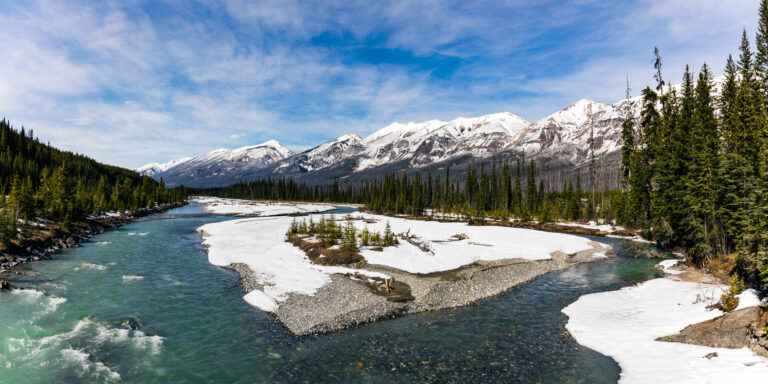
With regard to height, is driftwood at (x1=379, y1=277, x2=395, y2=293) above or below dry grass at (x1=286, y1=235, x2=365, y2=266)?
below

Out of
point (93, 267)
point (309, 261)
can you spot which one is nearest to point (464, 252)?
point (309, 261)

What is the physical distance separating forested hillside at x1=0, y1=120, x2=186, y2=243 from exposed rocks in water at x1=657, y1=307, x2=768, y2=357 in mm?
57762

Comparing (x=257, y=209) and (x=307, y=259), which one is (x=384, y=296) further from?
(x=257, y=209)

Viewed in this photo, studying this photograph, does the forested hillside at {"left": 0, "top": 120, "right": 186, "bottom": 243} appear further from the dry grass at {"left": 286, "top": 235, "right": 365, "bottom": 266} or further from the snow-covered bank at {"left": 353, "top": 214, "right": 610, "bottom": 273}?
the snow-covered bank at {"left": 353, "top": 214, "right": 610, "bottom": 273}

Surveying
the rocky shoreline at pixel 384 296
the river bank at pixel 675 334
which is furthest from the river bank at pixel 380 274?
the river bank at pixel 675 334

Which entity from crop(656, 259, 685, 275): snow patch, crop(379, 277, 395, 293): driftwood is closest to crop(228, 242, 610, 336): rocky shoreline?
crop(379, 277, 395, 293): driftwood

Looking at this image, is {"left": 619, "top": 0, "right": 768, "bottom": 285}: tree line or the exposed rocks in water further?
{"left": 619, "top": 0, "right": 768, "bottom": 285}: tree line

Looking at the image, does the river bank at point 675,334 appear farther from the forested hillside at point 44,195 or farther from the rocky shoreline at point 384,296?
the forested hillside at point 44,195

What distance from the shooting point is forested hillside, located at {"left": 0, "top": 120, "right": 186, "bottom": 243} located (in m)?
42.7

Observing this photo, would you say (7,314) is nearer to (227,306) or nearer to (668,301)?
(227,306)

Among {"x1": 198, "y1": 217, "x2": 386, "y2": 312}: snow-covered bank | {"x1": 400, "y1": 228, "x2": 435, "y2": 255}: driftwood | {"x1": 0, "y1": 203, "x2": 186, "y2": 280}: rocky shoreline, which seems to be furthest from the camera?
{"x1": 400, "y1": 228, "x2": 435, "y2": 255}: driftwood

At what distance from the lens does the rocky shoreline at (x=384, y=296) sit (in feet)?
61.9

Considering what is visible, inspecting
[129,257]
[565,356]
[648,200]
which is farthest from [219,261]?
[648,200]

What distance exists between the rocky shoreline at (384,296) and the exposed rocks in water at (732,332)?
11047 millimetres
